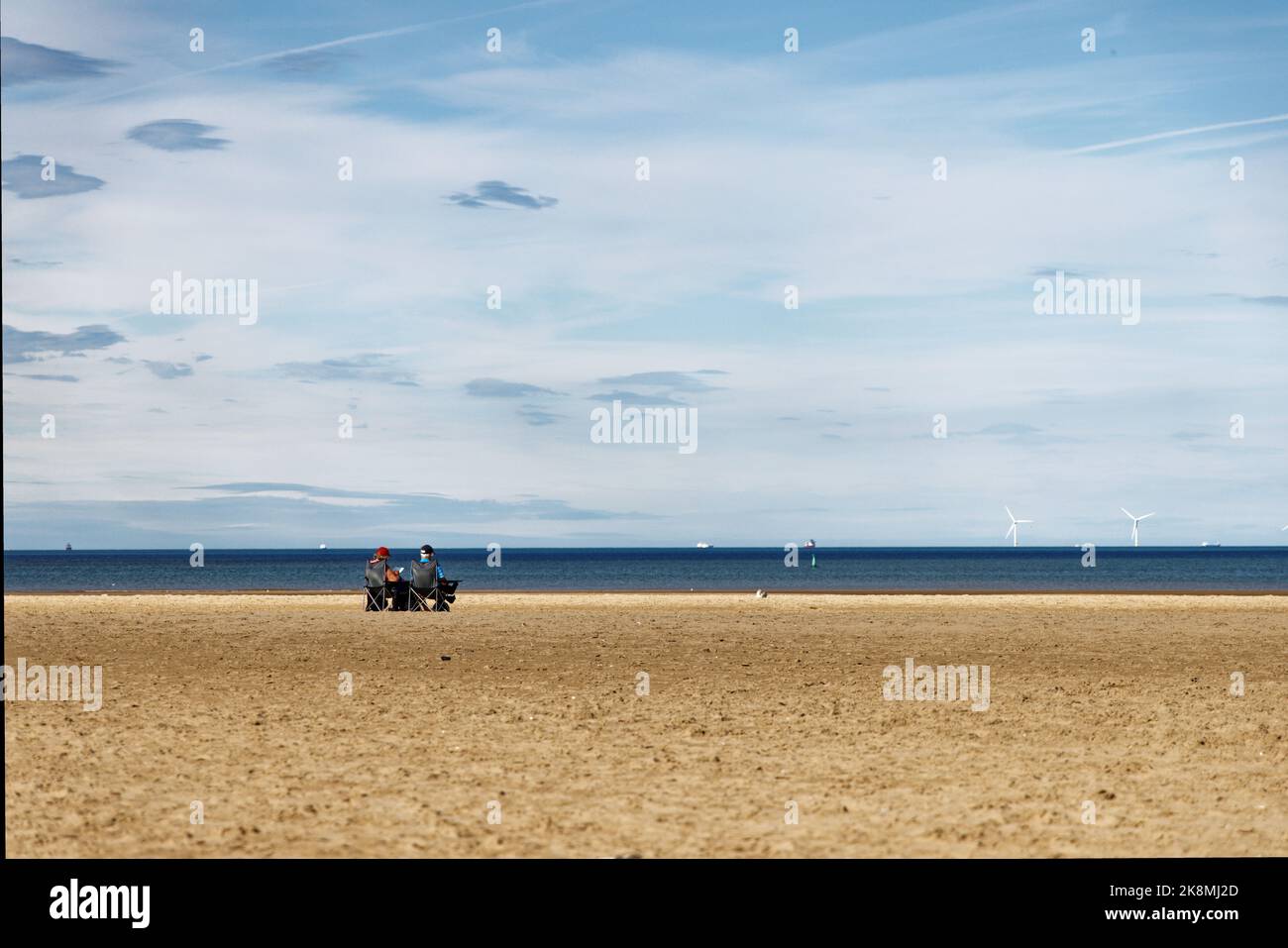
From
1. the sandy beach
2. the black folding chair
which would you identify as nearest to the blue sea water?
the black folding chair

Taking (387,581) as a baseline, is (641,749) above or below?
below

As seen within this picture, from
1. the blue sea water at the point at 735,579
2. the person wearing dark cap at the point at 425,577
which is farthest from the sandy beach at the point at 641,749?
the blue sea water at the point at 735,579

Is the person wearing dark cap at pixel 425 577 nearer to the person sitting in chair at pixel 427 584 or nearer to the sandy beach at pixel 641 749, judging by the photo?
the person sitting in chair at pixel 427 584

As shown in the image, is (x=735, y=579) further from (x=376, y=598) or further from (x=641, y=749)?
(x=641, y=749)

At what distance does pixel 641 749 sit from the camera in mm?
12992

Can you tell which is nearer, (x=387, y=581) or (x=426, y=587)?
(x=426, y=587)

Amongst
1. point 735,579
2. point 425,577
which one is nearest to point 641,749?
point 425,577

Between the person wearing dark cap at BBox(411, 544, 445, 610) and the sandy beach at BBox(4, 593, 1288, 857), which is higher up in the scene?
the person wearing dark cap at BBox(411, 544, 445, 610)

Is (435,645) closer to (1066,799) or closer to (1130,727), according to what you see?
(1130,727)

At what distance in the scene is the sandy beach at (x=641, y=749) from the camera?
9453mm

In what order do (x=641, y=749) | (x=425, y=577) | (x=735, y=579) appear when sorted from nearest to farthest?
(x=641, y=749)
(x=425, y=577)
(x=735, y=579)

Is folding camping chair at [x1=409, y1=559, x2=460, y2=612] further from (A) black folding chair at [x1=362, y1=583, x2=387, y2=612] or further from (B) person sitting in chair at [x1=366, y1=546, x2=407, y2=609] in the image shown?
(A) black folding chair at [x1=362, y1=583, x2=387, y2=612]

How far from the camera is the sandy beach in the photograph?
31.0 ft

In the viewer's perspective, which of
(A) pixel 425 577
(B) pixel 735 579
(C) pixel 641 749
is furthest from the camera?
(B) pixel 735 579
